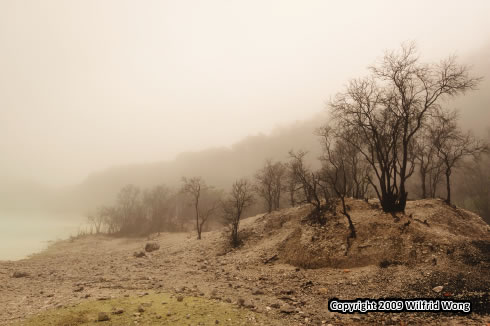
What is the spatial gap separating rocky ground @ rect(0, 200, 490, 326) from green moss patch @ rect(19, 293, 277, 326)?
0.78 meters

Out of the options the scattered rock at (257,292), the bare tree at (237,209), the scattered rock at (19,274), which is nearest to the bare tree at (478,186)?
the bare tree at (237,209)

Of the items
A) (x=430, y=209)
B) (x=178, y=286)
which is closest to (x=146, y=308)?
(x=178, y=286)

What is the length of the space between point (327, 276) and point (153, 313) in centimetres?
926

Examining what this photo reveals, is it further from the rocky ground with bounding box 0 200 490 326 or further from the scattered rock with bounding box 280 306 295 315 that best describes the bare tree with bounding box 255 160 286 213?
the scattered rock with bounding box 280 306 295 315

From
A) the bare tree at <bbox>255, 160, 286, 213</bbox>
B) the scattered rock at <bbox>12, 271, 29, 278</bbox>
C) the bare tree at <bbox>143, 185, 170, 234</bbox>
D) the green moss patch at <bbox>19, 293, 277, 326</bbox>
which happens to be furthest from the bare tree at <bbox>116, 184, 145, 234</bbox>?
the green moss patch at <bbox>19, 293, 277, 326</bbox>

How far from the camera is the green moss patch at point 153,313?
900 cm

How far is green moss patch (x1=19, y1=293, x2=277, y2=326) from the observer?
9.00 metres

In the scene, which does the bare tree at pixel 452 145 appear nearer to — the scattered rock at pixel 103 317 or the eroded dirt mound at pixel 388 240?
the eroded dirt mound at pixel 388 240

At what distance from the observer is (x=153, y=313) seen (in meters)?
9.80

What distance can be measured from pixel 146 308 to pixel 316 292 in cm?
769

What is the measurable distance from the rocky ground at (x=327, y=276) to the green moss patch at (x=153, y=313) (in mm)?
775

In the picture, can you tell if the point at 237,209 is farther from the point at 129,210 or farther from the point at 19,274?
the point at 129,210

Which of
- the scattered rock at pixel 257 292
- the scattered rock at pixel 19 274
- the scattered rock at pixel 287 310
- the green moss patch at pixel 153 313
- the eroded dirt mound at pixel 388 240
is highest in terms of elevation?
the eroded dirt mound at pixel 388 240

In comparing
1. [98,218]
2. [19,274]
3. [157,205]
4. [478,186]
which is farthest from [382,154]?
[98,218]
